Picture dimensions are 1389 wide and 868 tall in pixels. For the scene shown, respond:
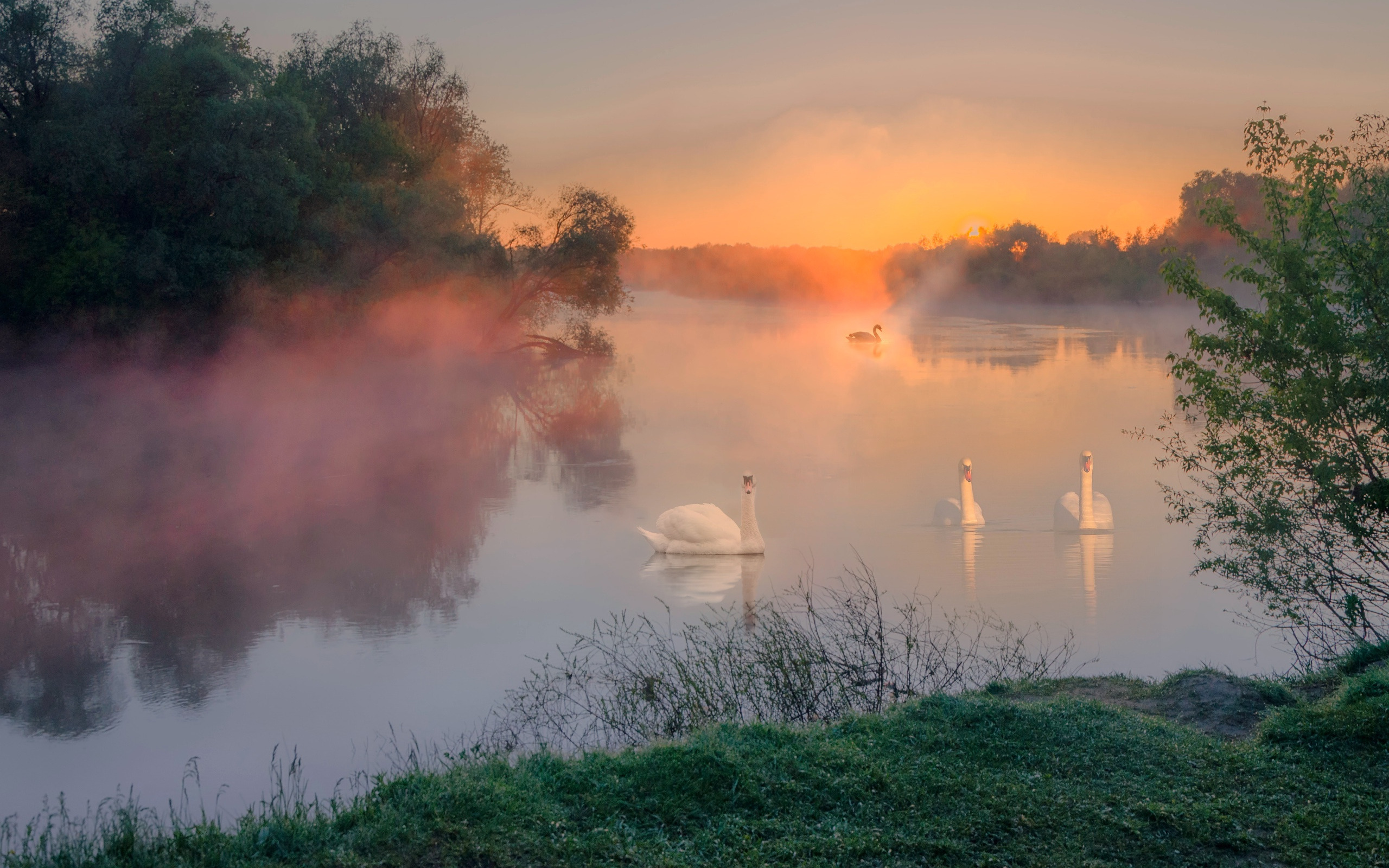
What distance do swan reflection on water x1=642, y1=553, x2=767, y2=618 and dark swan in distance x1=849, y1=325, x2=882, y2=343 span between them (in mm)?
38306

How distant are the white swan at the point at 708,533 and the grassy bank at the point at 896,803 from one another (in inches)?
290

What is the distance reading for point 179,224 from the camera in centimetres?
2605

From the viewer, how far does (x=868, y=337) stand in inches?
2026

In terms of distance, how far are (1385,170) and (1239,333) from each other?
5.29 feet

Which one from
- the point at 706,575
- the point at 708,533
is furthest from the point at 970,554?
the point at 706,575

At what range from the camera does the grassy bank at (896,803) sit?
4.26m

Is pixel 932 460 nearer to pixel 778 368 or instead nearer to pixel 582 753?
pixel 582 753

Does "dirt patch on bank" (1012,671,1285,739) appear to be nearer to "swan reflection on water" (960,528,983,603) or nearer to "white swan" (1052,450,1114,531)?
"swan reflection on water" (960,528,983,603)

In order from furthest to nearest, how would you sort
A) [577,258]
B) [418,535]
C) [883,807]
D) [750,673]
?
1. [577,258]
2. [418,535]
3. [750,673]
4. [883,807]

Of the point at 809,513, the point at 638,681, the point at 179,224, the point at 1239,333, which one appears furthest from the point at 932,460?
the point at 179,224

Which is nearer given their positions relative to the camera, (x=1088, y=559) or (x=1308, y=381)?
(x=1308, y=381)

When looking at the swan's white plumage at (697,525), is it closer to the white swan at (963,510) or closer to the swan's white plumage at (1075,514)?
the white swan at (963,510)

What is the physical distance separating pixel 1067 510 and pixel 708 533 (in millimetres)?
5097

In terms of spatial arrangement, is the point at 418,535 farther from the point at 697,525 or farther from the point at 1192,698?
the point at 1192,698
